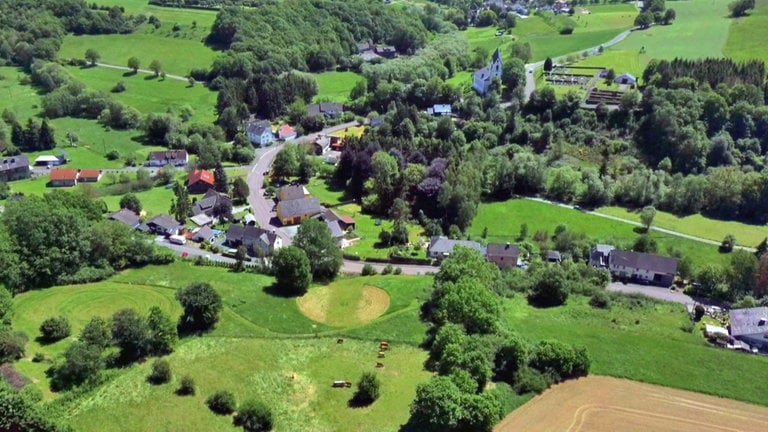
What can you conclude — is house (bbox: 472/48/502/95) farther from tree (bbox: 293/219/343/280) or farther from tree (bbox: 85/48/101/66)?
tree (bbox: 85/48/101/66)

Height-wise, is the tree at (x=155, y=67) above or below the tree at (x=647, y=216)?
above

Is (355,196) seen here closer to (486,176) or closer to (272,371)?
(486,176)

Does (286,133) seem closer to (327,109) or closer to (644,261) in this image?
(327,109)

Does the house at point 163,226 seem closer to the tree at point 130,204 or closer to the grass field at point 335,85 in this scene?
the tree at point 130,204

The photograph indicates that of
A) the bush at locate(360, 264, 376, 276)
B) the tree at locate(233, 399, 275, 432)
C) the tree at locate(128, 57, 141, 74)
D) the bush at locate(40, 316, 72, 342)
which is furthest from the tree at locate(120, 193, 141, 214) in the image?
the tree at locate(128, 57, 141, 74)

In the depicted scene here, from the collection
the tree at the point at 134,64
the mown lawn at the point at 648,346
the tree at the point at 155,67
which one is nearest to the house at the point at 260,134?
the tree at the point at 155,67

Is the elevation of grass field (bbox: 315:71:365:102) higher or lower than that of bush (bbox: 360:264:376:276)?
higher

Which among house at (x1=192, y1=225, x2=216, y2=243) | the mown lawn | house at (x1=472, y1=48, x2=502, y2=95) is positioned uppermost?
house at (x1=472, y1=48, x2=502, y2=95)

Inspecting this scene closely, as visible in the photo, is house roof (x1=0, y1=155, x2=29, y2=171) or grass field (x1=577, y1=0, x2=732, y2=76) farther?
grass field (x1=577, y1=0, x2=732, y2=76)
